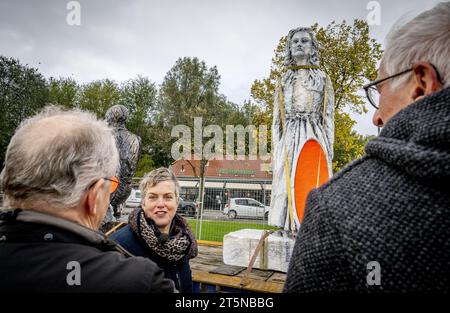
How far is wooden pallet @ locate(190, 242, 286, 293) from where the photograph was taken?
11.2 ft

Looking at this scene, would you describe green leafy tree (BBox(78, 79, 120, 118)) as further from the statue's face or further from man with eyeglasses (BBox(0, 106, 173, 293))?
man with eyeglasses (BBox(0, 106, 173, 293))

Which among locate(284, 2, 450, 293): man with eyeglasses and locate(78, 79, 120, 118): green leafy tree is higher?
locate(78, 79, 120, 118): green leafy tree

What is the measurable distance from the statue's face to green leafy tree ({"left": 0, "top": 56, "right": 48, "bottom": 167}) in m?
30.3

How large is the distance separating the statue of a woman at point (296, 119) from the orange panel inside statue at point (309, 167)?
0.02 metres

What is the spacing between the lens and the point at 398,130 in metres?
0.76

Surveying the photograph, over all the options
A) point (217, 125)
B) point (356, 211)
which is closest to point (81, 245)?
point (356, 211)

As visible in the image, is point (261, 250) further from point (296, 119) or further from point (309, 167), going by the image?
point (296, 119)

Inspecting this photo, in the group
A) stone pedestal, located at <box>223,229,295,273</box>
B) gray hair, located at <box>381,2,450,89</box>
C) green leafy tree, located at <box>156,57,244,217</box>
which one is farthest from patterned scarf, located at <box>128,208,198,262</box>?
green leafy tree, located at <box>156,57,244,217</box>

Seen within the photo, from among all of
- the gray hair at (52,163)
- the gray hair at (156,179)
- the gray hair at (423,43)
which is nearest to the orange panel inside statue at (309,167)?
the gray hair at (156,179)

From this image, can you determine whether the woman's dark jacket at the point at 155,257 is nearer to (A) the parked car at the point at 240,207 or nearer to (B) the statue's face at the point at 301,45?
(B) the statue's face at the point at 301,45

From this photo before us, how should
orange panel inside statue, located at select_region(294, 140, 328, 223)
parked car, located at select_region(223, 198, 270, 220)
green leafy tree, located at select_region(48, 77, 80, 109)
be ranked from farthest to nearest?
green leafy tree, located at select_region(48, 77, 80, 109) → parked car, located at select_region(223, 198, 270, 220) → orange panel inside statue, located at select_region(294, 140, 328, 223)

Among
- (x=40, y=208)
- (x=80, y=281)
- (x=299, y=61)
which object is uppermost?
(x=299, y=61)
